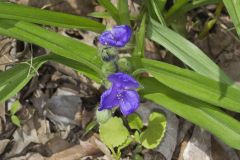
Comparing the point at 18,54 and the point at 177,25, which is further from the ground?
the point at 177,25

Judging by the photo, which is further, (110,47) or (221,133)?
(221,133)

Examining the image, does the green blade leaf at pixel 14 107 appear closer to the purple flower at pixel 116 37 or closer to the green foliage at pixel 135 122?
the green foliage at pixel 135 122

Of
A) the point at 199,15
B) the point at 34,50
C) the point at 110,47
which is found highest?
the point at 110,47

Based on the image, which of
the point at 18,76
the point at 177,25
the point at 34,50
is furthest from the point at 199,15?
the point at 18,76

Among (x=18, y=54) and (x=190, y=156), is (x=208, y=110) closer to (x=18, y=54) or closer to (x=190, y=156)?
(x=190, y=156)

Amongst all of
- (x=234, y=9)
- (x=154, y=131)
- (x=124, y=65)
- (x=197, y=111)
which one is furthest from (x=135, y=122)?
(x=234, y=9)

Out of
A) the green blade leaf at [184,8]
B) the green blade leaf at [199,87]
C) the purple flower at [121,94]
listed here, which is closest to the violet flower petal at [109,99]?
the purple flower at [121,94]
